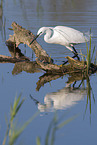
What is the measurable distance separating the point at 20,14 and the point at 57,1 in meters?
4.34

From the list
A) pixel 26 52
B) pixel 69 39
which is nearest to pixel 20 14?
pixel 26 52

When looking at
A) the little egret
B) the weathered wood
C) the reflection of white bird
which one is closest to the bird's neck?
the little egret

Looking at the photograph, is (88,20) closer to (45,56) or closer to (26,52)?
(26,52)

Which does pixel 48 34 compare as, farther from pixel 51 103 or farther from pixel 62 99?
pixel 51 103

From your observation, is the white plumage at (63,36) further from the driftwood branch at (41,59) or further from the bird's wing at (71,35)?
the driftwood branch at (41,59)

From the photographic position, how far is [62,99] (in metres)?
5.82

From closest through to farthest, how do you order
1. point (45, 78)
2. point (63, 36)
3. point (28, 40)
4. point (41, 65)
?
point (45, 78)
point (41, 65)
point (63, 36)
point (28, 40)

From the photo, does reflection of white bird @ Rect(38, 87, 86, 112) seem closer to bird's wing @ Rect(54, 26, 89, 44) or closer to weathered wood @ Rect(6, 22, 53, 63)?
weathered wood @ Rect(6, 22, 53, 63)

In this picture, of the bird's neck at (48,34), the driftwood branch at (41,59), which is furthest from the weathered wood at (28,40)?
the bird's neck at (48,34)

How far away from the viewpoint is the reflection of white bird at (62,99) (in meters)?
5.47

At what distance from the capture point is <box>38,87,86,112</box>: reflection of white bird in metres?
5.47

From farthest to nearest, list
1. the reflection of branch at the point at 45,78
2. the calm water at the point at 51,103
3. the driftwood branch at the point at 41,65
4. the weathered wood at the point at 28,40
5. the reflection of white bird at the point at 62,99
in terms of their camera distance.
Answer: the weathered wood at the point at 28,40 → the driftwood branch at the point at 41,65 → the reflection of branch at the point at 45,78 → the reflection of white bird at the point at 62,99 → the calm water at the point at 51,103

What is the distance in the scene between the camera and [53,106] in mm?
5500

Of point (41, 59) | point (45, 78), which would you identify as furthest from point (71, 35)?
point (45, 78)
